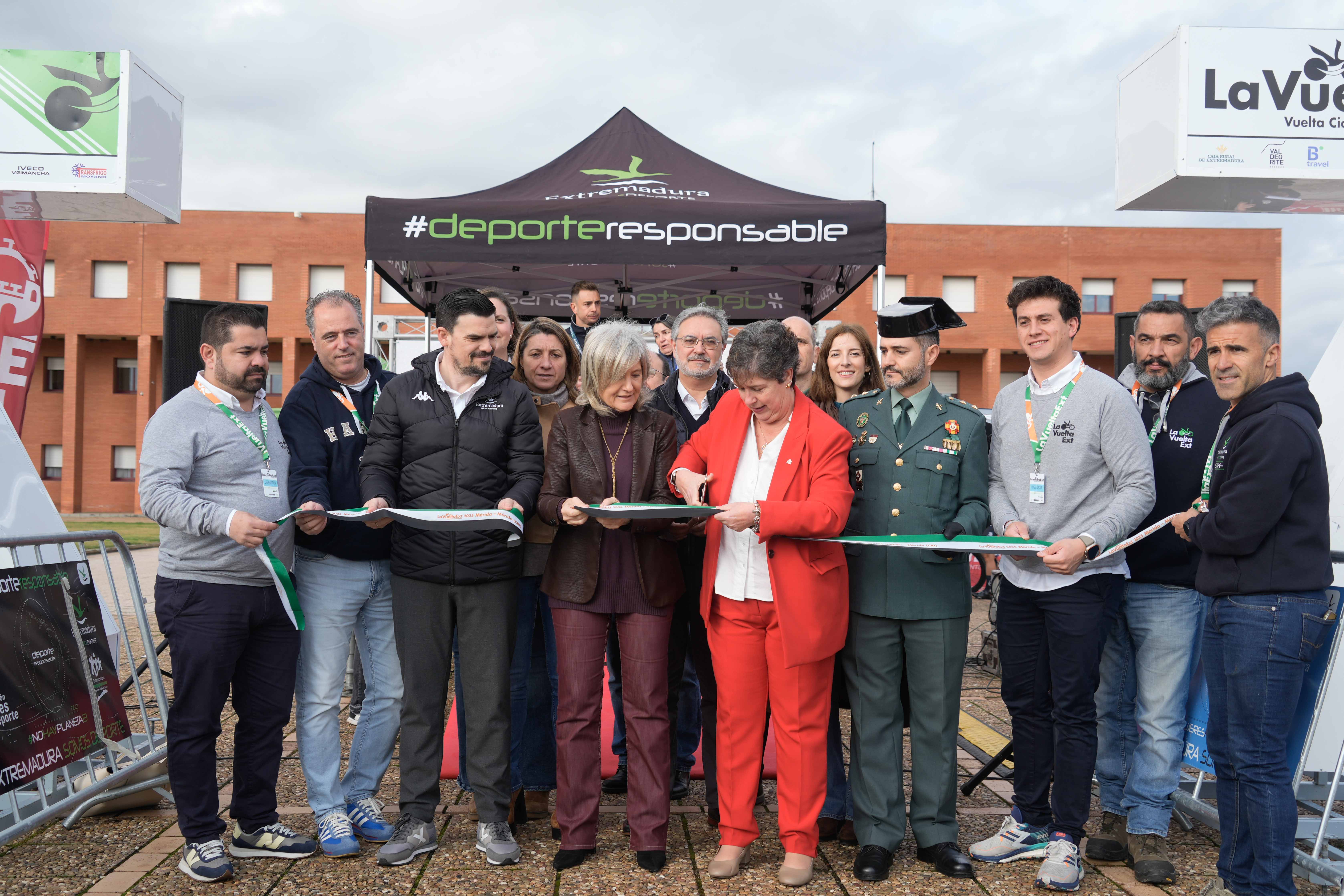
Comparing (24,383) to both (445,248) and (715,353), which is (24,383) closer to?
(445,248)

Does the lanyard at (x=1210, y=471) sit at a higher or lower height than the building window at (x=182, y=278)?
lower

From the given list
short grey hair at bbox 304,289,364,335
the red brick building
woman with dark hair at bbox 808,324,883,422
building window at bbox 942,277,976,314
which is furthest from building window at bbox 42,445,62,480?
woman with dark hair at bbox 808,324,883,422

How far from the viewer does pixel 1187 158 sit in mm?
4496

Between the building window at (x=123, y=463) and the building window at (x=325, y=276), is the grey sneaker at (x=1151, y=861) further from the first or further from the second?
the building window at (x=123, y=463)

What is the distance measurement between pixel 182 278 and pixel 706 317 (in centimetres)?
3267

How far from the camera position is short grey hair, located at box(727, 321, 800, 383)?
3.12 metres

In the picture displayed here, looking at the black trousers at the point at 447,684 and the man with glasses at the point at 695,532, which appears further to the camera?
the man with glasses at the point at 695,532

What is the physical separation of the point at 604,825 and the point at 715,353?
83.4 inches

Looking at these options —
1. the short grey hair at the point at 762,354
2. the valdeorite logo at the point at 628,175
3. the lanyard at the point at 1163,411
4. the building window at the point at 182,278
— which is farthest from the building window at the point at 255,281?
the lanyard at the point at 1163,411

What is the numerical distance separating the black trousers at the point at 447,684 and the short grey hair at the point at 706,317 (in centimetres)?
142

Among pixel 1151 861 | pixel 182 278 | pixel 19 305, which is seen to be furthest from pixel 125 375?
pixel 1151 861

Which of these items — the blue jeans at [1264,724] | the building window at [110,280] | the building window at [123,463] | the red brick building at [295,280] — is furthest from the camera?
the building window at [123,463]

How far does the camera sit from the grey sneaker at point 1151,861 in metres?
3.23

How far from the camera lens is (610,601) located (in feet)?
10.9
